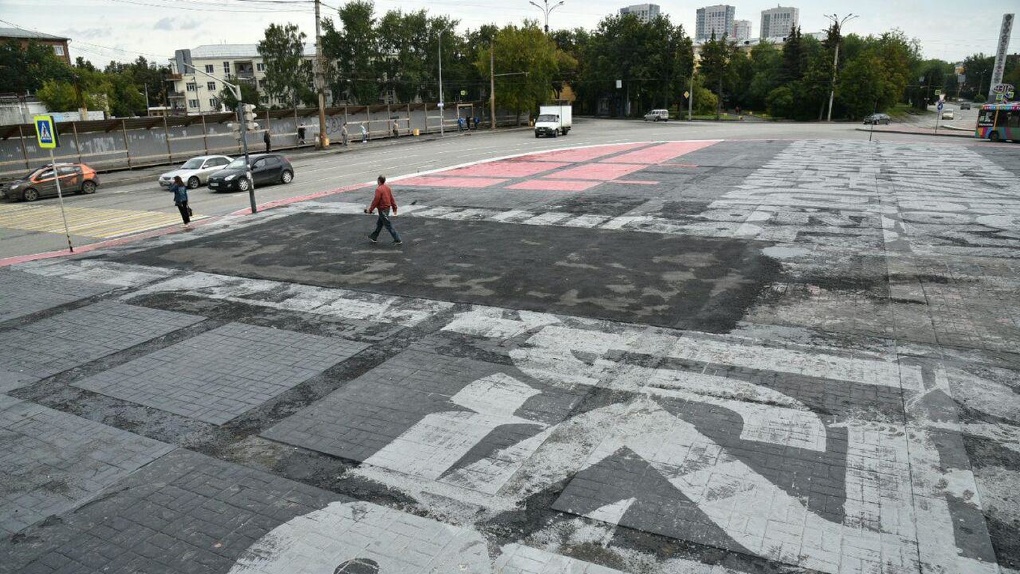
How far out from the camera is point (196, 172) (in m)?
30.3

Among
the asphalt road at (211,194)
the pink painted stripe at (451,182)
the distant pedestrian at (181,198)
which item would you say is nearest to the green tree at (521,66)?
the asphalt road at (211,194)

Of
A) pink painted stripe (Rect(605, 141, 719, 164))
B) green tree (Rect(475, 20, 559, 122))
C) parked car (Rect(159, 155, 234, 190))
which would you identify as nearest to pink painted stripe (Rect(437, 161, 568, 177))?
pink painted stripe (Rect(605, 141, 719, 164))

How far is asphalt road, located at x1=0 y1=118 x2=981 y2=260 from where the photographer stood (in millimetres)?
20672

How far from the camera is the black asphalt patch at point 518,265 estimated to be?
1215 centimetres

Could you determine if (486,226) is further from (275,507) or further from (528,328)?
(275,507)

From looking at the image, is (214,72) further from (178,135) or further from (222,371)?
(222,371)

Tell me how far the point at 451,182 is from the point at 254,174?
8.42 meters

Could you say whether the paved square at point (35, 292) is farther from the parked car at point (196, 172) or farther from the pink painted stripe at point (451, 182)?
the parked car at point (196, 172)

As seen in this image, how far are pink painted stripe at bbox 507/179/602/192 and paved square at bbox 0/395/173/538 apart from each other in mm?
19542

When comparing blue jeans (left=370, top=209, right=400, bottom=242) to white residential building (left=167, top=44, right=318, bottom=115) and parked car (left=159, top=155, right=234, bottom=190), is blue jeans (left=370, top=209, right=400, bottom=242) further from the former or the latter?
white residential building (left=167, top=44, right=318, bottom=115)

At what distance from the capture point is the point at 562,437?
7.45 m

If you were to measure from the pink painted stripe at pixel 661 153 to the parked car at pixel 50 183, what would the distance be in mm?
25392

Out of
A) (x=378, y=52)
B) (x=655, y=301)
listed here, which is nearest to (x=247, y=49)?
(x=378, y=52)

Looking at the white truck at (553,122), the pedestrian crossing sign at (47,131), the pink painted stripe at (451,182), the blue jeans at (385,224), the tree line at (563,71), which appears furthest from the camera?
Answer: the tree line at (563,71)
